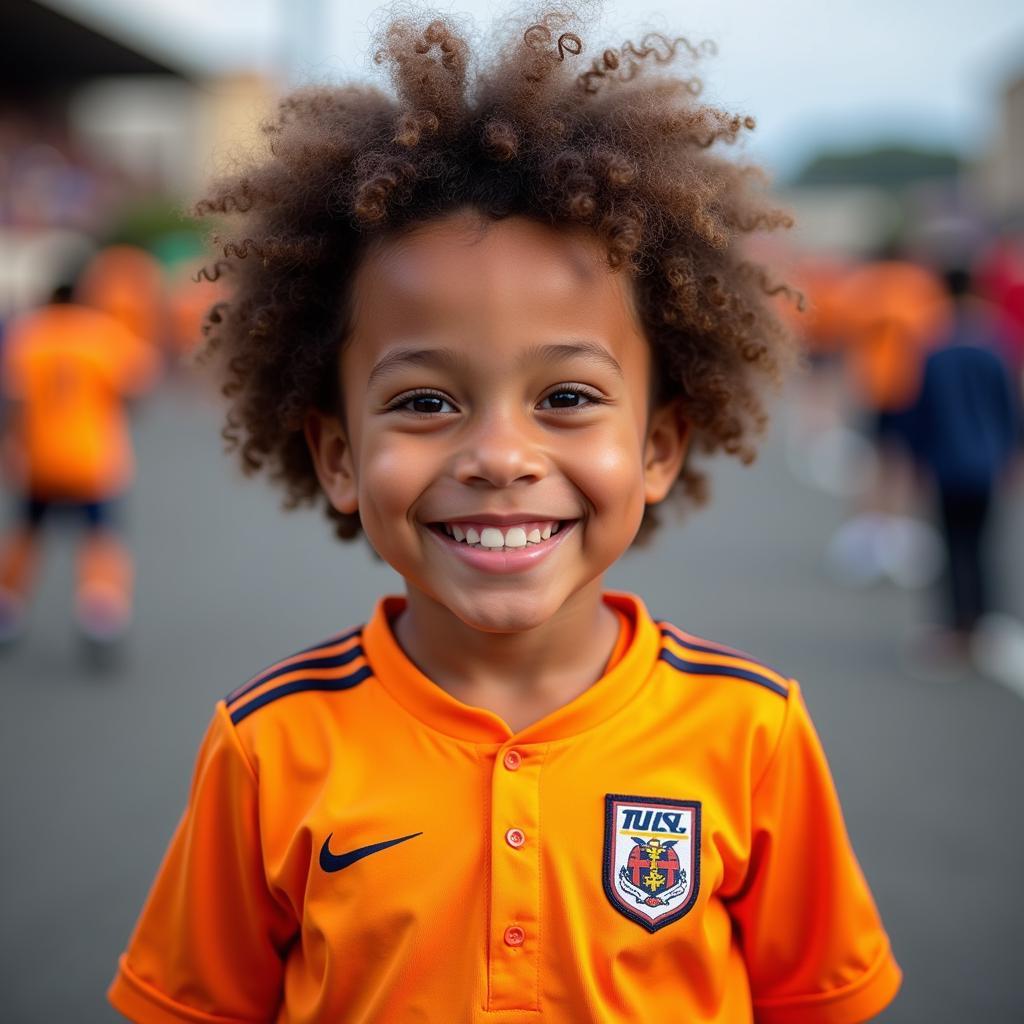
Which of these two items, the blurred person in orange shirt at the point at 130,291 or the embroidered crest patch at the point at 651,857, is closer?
the embroidered crest patch at the point at 651,857

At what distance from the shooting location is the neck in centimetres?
193

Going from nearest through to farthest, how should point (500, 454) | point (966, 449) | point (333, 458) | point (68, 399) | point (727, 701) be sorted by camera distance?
point (500, 454)
point (727, 701)
point (333, 458)
point (966, 449)
point (68, 399)

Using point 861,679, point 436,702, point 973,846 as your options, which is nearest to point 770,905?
point 436,702

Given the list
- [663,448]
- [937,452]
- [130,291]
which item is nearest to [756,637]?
[937,452]

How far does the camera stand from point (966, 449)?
6383mm

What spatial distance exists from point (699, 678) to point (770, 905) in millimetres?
341

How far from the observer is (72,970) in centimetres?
357

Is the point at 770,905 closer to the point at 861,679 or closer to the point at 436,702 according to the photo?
the point at 436,702

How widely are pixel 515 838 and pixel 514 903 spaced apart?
0.08 m

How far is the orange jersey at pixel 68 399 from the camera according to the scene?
642cm

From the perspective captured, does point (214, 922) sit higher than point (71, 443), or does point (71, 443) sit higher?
point (71, 443)

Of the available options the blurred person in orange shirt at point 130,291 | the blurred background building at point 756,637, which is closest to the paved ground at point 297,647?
the blurred background building at point 756,637

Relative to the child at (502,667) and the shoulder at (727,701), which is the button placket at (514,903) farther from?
the shoulder at (727,701)

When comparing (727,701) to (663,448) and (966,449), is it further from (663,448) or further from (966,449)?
(966,449)
